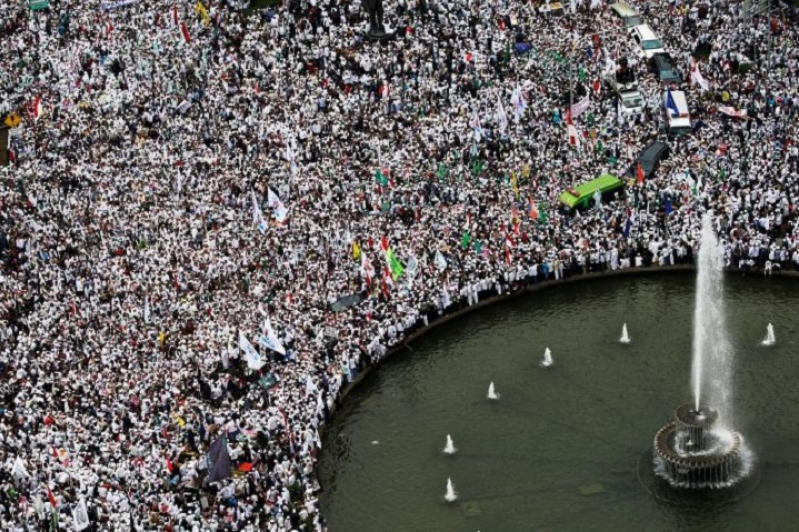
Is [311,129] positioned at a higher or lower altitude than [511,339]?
higher

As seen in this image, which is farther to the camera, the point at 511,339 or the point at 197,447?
the point at 511,339

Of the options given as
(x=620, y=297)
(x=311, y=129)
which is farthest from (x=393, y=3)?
(x=620, y=297)

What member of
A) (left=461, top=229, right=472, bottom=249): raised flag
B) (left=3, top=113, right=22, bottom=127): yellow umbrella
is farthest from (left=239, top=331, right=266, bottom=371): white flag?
(left=3, top=113, right=22, bottom=127): yellow umbrella

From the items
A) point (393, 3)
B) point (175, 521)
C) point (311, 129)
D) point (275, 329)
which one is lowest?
point (175, 521)

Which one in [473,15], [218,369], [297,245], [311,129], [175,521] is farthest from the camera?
[473,15]

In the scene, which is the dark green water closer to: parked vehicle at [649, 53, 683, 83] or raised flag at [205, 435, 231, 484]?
raised flag at [205, 435, 231, 484]

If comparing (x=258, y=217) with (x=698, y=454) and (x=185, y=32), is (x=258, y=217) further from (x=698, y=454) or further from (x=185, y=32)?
(x=698, y=454)

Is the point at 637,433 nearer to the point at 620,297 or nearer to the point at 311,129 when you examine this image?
the point at 620,297
